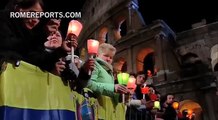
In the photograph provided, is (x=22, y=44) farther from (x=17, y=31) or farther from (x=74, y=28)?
(x=74, y=28)

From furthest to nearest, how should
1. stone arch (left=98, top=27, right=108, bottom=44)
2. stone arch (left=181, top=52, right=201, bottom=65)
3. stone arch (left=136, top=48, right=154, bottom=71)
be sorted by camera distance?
1. stone arch (left=98, top=27, right=108, bottom=44)
2. stone arch (left=136, top=48, right=154, bottom=71)
3. stone arch (left=181, top=52, right=201, bottom=65)

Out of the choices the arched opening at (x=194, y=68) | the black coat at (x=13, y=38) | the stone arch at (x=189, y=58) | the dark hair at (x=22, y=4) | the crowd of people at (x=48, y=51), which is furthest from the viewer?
the stone arch at (x=189, y=58)

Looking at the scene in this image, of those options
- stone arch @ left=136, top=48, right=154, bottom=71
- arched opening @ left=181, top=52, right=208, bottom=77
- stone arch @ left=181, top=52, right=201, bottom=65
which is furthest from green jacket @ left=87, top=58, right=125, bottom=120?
stone arch @ left=136, top=48, right=154, bottom=71

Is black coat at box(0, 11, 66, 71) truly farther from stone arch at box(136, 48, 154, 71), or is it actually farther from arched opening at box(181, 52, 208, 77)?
stone arch at box(136, 48, 154, 71)

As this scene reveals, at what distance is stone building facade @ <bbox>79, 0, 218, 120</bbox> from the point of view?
60.0ft

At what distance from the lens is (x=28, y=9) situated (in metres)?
3.07

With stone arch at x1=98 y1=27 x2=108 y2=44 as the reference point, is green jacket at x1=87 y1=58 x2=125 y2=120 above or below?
below

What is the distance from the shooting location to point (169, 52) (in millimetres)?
22844

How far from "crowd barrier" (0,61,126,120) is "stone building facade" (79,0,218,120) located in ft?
36.4

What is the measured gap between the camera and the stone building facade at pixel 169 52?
720 inches

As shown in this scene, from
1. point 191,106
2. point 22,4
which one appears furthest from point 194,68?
point 22,4

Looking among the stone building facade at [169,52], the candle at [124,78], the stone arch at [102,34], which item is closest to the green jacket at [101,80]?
the candle at [124,78]

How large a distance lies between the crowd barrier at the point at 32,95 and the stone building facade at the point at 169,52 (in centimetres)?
1109

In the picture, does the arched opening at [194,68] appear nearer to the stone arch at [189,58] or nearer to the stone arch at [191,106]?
the stone arch at [189,58]
